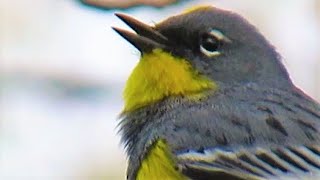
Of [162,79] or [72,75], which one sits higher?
[162,79]

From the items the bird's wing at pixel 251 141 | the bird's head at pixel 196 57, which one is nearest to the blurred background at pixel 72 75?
the bird's head at pixel 196 57

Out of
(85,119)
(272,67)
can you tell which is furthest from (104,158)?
(272,67)

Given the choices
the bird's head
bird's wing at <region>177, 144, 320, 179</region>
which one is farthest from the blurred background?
bird's wing at <region>177, 144, 320, 179</region>

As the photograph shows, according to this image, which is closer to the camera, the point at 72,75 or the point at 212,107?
the point at 212,107

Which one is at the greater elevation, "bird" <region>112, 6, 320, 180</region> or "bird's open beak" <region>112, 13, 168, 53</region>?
"bird's open beak" <region>112, 13, 168, 53</region>

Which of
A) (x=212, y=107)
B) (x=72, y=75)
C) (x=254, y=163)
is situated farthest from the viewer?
(x=72, y=75)

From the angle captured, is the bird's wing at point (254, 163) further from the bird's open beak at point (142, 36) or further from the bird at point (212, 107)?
the bird's open beak at point (142, 36)

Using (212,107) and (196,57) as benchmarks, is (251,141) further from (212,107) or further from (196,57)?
(196,57)

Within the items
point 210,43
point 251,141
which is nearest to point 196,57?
point 210,43

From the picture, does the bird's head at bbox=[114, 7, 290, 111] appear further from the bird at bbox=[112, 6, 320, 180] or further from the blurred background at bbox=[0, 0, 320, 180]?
the blurred background at bbox=[0, 0, 320, 180]
